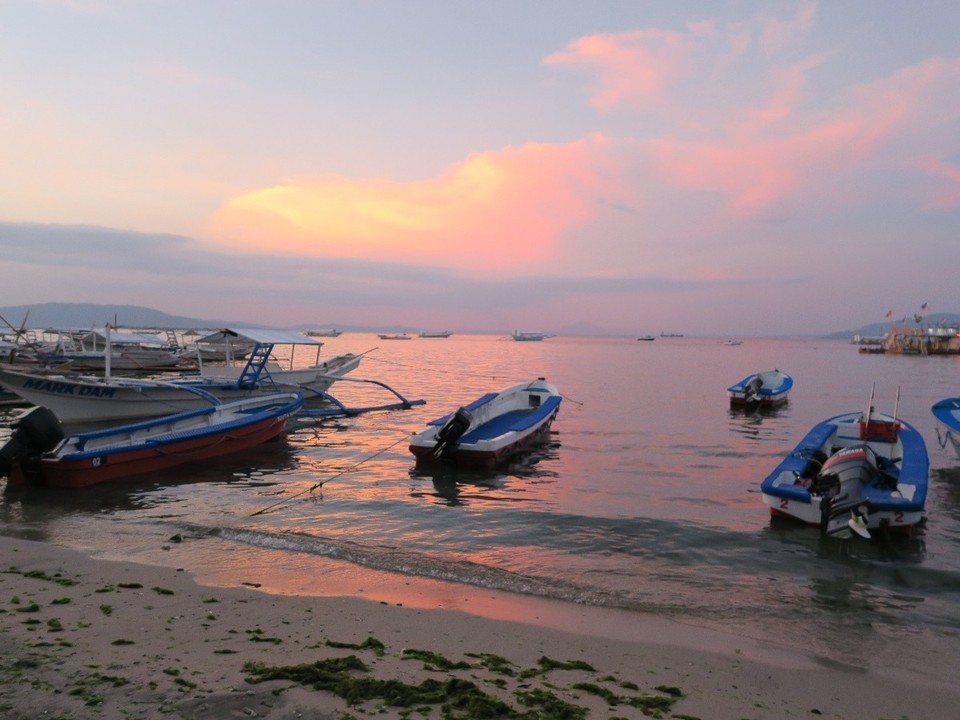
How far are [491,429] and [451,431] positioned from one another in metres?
4.17

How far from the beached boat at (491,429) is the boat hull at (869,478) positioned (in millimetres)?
6952

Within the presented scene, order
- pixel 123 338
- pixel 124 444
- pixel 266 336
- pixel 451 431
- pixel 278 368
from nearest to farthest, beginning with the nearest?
pixel 124 444, pixel 451 431, pixel 266 336, pixel 278 368, pixel 123 338

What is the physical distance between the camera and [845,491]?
1080 centimetres

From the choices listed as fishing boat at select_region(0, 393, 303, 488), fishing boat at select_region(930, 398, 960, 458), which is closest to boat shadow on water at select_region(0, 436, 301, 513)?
fishing boat at select_region(0, 393, 303, 488)

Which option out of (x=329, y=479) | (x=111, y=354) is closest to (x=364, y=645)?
(x=329, y=479)

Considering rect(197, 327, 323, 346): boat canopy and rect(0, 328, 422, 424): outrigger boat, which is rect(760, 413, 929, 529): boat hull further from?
rect(197, 327, 323, 346): boat canopy

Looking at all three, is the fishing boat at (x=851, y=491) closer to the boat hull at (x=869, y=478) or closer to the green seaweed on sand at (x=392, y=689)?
the boat hull at (x=869, y=478)

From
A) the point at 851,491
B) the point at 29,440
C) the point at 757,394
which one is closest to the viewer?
the point at 851,491

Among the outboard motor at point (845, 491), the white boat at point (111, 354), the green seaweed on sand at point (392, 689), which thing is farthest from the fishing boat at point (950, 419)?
the white boat at point (111, 354)

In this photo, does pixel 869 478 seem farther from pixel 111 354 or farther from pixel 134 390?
pixel 111 354

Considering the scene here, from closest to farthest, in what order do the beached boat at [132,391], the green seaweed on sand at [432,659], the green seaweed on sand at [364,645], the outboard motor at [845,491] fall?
the green seaweed on sand at [432,659]
the green seaweed on sand at [364,645]
the outboard motor at [845,491]
the beached boat at [132,391]

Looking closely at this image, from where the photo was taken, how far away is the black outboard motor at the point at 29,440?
43.4 feet

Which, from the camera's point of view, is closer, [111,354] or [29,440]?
[29,440]

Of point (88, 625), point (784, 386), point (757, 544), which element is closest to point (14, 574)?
point (88, 625)
